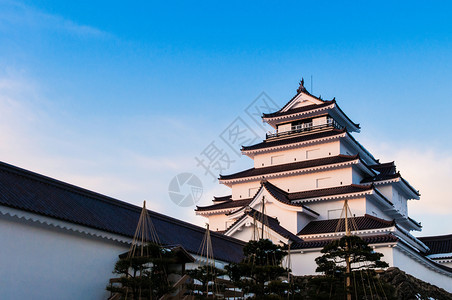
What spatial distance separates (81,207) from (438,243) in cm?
2918

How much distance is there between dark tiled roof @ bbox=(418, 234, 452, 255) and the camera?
3438 cm

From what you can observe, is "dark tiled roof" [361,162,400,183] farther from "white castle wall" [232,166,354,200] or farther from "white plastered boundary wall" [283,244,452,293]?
"white plastered boundary wall" [283,244,452,293]

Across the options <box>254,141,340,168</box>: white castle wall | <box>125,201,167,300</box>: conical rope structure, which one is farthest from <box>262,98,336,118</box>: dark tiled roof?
<box>125,201,167,300</box>: conical rope structure

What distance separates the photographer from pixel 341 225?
27141 millimetres

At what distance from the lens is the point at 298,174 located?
3216cm

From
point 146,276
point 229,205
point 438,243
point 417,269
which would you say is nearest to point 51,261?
point 146,276

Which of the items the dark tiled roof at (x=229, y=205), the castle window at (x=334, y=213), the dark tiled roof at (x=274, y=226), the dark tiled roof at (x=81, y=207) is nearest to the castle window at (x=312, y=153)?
the castle window at (x=334, y=213)

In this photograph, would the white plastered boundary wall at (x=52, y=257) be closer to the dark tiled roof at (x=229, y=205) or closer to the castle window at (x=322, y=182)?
the dark tiled roof at (x=229, y=205)

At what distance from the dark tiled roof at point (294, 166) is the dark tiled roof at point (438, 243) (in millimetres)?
11034

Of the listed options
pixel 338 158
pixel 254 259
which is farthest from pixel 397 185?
pixel 254 259

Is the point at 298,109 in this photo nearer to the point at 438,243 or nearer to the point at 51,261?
the point at 438,243

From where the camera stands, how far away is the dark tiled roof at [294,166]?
31.0m

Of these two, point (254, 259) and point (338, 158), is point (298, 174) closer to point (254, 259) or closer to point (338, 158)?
point (338, 158)

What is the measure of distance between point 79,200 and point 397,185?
24.2 meters
